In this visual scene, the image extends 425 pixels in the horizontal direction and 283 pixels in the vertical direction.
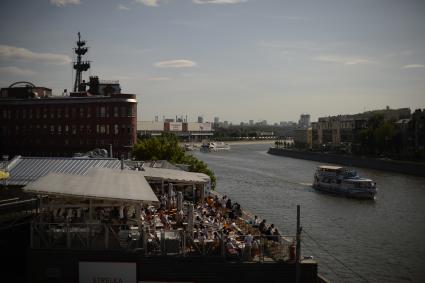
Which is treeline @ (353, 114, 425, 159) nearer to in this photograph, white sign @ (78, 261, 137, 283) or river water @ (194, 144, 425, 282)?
river water @ (194, 144, 425, 282)

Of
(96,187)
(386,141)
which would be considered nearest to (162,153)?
(96,187)

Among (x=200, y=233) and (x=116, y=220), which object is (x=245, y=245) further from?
(x=116, y=220)

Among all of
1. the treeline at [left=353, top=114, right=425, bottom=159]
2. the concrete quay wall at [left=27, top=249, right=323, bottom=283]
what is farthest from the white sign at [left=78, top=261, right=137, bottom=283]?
the treeline at [left=353, top=114, right=425, bottom=159]

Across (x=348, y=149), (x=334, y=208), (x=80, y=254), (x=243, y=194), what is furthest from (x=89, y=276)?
(x=348, y=149)

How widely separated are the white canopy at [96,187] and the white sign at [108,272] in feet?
6.96

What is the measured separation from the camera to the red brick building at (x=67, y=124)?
2496 inches

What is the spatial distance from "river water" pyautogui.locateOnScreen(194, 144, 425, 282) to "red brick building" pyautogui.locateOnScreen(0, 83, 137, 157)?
48.7 feet

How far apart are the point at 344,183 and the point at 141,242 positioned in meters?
43.6

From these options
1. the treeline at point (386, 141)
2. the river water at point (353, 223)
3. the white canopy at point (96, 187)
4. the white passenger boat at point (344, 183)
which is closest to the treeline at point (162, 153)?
the river water at point (353, 223)

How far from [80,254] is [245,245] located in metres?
5.32

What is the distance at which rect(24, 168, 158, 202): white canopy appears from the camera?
15.8 m

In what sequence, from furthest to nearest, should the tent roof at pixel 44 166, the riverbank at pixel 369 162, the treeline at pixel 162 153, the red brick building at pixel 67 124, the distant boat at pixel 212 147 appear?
the distant boat at pixel 212 147
the riverbank at pixel 369 162
the red brick building at pixel 67 124
the treeline at pixel 162 153
the tent roof at pixel 44 166

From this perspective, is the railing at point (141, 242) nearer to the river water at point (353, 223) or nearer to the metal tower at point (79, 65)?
the river water at point (353, 223)

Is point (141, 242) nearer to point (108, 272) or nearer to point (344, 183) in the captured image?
point (108, 272)
